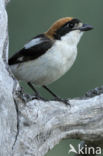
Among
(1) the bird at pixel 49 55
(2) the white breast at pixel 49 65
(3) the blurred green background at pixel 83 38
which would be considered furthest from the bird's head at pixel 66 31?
(3) the blurred green background at pixel 83 38

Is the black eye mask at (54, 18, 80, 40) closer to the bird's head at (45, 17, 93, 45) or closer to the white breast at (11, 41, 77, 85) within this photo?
the bird's head at (45, 17, 93, 45)

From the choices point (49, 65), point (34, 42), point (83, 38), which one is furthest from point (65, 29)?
point (83, 38)

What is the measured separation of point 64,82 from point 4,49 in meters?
9.06

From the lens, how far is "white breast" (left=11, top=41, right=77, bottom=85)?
7.22 meters

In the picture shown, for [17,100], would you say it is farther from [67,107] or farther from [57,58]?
[57,58]

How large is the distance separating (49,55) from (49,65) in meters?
0.11

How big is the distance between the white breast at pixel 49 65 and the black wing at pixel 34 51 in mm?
49

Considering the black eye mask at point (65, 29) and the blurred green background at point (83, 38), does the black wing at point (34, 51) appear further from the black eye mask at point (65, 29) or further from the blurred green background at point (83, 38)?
the blurred green background at point (83, 38)

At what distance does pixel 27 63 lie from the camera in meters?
7.36

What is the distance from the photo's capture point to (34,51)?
7332 mm

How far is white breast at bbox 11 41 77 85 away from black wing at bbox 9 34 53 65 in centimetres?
5

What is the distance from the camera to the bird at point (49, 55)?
23.8 feet

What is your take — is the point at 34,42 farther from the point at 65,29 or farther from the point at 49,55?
the point at 65,29

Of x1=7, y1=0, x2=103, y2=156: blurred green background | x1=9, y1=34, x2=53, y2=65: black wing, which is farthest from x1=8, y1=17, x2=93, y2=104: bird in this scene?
x1=7, y1=0, x2=103, y2=156: blurred green background
